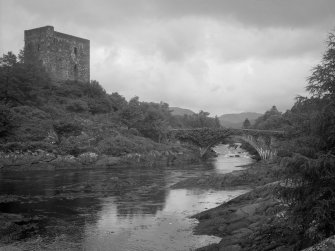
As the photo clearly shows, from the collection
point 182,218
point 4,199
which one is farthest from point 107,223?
point 4,199

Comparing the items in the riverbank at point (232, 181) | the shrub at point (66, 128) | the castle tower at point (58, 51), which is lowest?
the riverbank at point (232, 181)

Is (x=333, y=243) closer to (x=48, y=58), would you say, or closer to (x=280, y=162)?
(x=280, y=162)

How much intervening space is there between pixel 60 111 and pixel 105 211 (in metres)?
48.1

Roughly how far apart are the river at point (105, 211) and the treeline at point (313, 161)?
21.6ft

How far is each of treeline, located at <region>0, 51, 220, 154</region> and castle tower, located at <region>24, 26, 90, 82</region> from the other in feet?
9.28

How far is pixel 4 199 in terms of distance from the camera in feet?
85.4

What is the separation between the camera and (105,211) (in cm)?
2289

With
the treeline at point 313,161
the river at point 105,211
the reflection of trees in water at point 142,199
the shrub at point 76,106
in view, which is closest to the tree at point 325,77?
the treeline at point 313,161

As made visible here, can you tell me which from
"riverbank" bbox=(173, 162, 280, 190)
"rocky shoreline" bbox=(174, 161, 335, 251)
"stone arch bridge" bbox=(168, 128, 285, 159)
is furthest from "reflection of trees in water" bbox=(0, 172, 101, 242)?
"stone arch bridge" bbox=(168, 128, 285, 159)

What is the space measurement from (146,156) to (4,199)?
37.1 m

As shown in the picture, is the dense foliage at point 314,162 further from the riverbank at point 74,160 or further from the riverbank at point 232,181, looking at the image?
the riverbank at point 74,160

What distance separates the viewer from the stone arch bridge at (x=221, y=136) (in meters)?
69.9

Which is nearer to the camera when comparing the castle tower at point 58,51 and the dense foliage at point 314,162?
the dense foliage at point 314,162

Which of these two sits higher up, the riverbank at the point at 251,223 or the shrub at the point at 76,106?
the shrub at the point at 76,106
